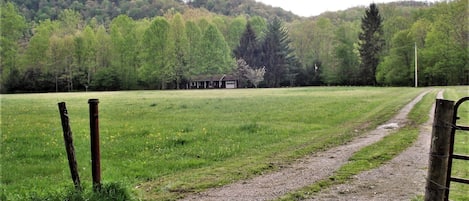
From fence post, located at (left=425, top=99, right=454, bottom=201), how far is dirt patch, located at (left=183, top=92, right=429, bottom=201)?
172 centimetres

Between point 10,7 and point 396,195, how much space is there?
33131mm

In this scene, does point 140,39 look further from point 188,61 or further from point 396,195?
point 396,195

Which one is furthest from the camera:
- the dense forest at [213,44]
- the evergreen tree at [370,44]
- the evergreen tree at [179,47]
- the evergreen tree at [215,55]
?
the evergreen tree at [370,44]

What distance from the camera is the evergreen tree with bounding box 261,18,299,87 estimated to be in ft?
209

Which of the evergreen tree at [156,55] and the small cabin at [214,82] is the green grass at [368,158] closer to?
the small cabin at [214,82]

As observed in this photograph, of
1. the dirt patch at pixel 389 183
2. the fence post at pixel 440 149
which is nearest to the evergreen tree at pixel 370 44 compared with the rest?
the dirt patch at pixel 389 183

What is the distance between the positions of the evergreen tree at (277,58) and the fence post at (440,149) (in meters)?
56.4

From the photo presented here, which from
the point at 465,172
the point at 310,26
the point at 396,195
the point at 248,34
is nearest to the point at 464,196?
the point at 396,195

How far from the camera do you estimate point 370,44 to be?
81500 millimetres

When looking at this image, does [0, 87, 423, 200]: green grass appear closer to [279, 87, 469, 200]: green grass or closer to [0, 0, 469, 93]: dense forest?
[279, 87, 469, 200]: green grass

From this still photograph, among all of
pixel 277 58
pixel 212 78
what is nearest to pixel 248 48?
pixel 277 58

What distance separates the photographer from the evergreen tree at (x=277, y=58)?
63656 mm

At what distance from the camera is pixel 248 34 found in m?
63.5

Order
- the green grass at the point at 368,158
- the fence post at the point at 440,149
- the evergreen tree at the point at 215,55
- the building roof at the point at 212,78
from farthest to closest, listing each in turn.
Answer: the building roof at the point at 212,78 < the evergreen tree at the point at 215,55 < the green grass at the point at 368,158 < the fence post at the point at 440,149
